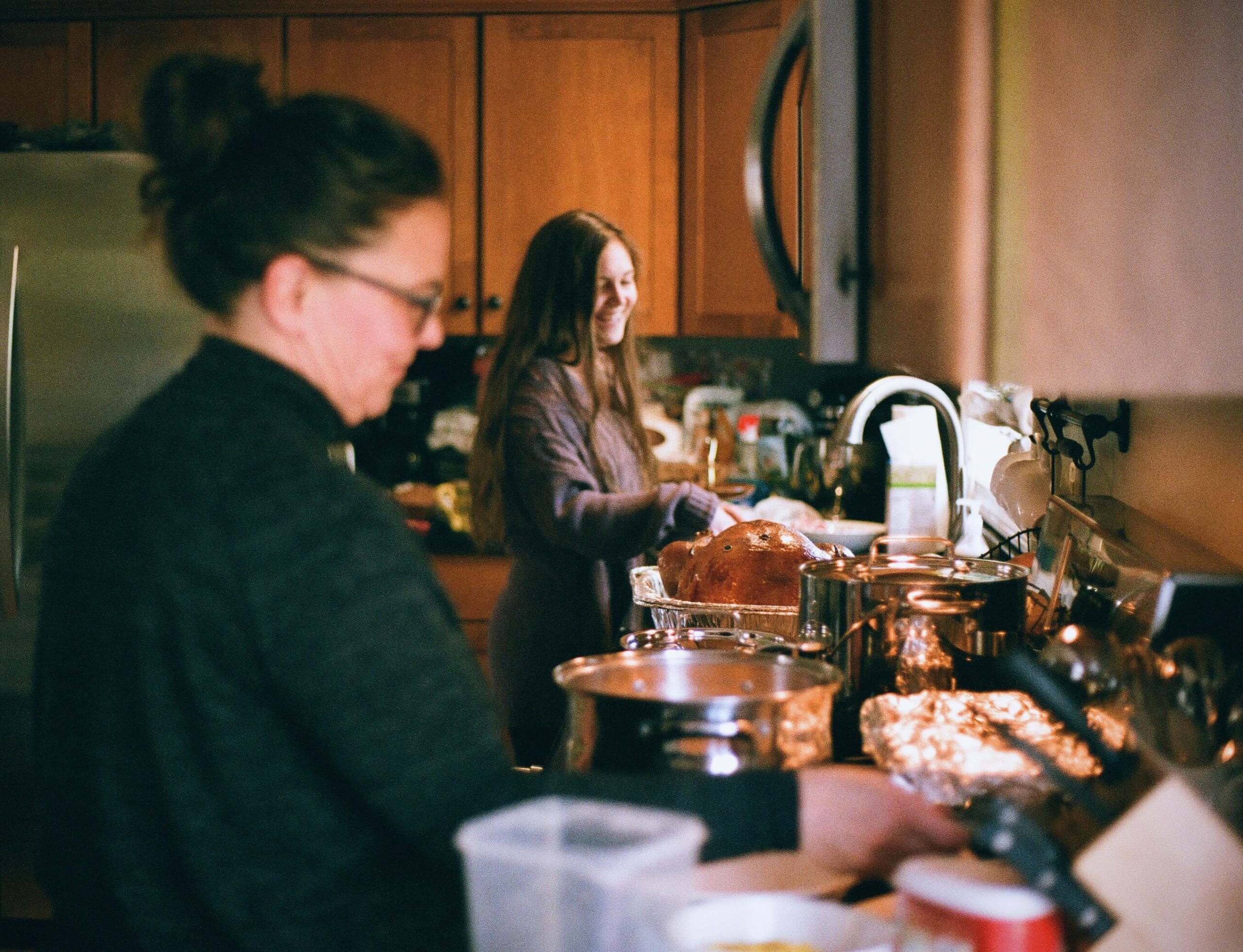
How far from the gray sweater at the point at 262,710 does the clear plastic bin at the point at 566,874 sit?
2.6 inches

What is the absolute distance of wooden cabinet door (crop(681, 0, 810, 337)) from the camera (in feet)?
12.1

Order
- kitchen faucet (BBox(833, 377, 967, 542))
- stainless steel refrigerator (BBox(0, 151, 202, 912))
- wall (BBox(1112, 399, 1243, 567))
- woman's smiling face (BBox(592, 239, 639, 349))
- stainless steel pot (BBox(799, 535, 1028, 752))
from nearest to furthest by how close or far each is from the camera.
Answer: stainless steel pot (BBox(799, 535, 1028, 752)), wall (BBox(1112, 399, 1243, 567)), kitchen faucet (BBox(833, 377, 967, 542)), woman's smiling face (BBox(592, 239, 639, 349)), stainless steel refrigerator (BBox(0, 151, 202, 912))

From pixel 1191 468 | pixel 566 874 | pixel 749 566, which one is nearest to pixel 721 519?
pixel 749 566

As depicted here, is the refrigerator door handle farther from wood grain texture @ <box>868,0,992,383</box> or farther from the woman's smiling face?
wood grain texture @ <box>868,0,992,383</box>

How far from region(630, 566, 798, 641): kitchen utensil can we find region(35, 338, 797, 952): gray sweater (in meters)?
0.75

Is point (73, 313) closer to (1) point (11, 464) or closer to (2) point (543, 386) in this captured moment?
(1) point (11, 464)

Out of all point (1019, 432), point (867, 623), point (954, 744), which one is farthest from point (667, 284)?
point (954, 744)

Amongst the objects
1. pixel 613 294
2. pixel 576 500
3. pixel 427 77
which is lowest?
pixel 576 500

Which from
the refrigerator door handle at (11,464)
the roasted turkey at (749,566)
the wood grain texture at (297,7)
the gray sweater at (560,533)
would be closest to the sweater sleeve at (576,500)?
the gray sweater at (560,533)

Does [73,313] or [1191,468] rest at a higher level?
[73,313]

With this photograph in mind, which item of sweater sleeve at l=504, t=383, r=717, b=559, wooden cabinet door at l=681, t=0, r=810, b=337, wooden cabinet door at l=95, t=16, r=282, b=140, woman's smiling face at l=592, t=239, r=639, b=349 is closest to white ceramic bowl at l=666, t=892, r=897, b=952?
sweater sleeve at l=504, t=383, r=717, b=559

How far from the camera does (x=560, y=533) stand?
2443 millimetres

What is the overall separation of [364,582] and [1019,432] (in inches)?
71.4

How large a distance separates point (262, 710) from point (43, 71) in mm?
3580
